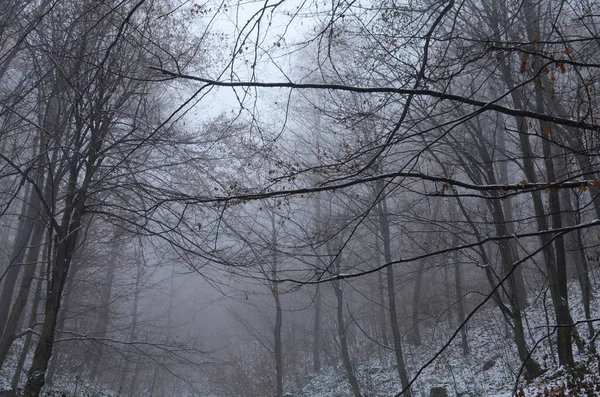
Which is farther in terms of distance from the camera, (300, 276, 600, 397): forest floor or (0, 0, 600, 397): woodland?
(300, 276, 600, 397): forest floor

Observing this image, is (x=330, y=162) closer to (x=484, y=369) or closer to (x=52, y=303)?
(x=52, y=303)

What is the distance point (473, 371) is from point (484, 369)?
0.48m

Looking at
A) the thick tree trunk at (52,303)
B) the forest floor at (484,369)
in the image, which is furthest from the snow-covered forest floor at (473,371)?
the thick tree trunk at (52,303)

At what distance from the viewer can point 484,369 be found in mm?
11477

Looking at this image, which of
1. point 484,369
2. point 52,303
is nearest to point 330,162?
point 52,303

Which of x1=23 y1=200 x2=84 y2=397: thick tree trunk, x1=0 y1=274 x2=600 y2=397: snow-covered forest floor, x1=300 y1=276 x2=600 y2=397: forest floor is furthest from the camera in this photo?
x1=0 y1=274 x2=600 y2=397: snow-covered forest floor

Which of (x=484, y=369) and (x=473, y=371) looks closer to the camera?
(x=484, y=369)

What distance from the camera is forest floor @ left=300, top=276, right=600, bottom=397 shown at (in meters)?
6.82

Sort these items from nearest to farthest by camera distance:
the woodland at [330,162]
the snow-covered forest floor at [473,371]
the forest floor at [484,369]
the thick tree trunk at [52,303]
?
the woodland at [330,162] < the thick tree trunk at [52,303] < the forest floor at [484,369] < the snow-covered forest floor at [473,371]

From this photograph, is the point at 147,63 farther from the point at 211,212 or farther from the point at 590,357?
the point at 590,357

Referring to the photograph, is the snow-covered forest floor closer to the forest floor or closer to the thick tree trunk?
the forest floor

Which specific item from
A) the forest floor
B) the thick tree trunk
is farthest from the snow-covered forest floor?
the thick tree trunk

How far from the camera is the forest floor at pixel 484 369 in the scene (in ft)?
22.4

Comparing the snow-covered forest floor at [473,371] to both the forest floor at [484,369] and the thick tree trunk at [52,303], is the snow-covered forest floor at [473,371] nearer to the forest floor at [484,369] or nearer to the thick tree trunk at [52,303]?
the forest floor at [484,369]
